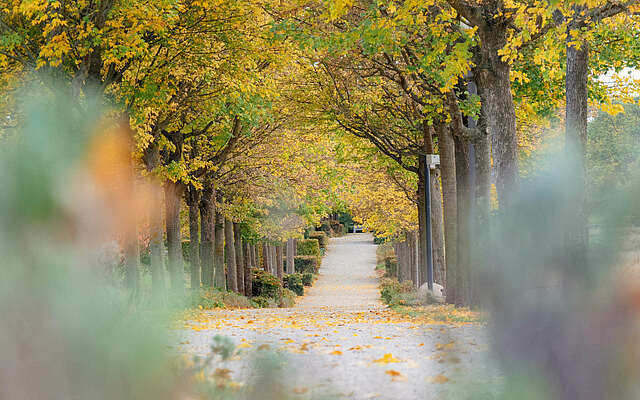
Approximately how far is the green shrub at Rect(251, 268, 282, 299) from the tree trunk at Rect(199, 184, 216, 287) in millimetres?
6375

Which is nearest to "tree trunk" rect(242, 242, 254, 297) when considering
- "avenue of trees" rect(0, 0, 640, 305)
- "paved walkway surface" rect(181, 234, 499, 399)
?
"avenue of trees" rect(0, 0, 640, 305)

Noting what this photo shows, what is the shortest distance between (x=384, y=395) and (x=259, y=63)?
14.0 metres

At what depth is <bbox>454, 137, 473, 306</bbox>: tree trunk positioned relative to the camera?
13.1 metres

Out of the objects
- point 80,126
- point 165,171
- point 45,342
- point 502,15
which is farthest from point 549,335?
point 165,171

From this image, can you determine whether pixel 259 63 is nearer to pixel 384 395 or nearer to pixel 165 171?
pixel 165 171

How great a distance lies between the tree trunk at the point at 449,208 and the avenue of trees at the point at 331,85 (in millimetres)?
36

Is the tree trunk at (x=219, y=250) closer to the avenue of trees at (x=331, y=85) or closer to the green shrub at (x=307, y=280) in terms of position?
the avenue of trees at (x=331, y=85)

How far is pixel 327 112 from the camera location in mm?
17500

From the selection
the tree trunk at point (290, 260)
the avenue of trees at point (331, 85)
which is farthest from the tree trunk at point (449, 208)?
the tree trunk at point (290, 260)

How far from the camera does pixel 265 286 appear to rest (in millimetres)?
29828

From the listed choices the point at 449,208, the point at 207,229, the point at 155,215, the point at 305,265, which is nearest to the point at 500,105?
the point at 449,208

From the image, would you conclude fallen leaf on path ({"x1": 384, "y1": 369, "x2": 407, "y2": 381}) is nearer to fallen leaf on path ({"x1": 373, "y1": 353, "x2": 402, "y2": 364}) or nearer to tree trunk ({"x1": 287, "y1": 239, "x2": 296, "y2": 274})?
fallen leaf on path ({"x1": 373, "y1": 353, "x2": 402, "y2": 364})

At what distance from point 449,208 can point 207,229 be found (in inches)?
399

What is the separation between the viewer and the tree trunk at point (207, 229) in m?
21.8
